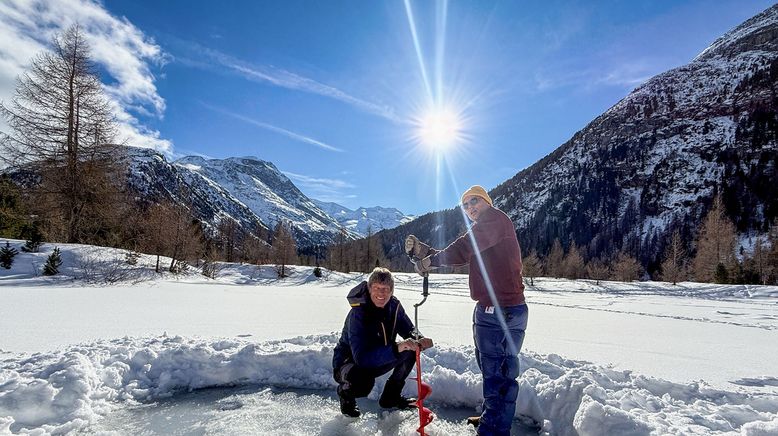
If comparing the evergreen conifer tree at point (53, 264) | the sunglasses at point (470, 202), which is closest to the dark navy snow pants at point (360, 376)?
the sunglasses at point (470, 202)

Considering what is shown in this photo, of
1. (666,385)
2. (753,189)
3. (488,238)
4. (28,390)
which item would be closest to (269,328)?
(28,390)

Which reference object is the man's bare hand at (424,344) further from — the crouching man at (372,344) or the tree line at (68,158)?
the tree line at (68,158)

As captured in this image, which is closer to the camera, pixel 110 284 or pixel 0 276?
pixel 0 276

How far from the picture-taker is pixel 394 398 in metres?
4.04

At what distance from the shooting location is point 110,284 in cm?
1478

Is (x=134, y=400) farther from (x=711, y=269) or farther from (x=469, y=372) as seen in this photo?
(x=711, y=269)

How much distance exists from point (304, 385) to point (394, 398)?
1441 mm

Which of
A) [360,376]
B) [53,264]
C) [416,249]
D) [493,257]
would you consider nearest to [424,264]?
[416,249]

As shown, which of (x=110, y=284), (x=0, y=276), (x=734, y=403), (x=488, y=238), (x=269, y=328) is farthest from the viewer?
(x=110, y=284)

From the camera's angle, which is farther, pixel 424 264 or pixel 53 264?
pixel 53 264

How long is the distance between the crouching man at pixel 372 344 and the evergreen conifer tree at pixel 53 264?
1625cm

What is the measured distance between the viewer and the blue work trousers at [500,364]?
319cm

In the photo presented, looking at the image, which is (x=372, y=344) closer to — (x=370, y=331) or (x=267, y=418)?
(x=370, y=331)

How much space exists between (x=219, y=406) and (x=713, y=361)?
22.5 ft
